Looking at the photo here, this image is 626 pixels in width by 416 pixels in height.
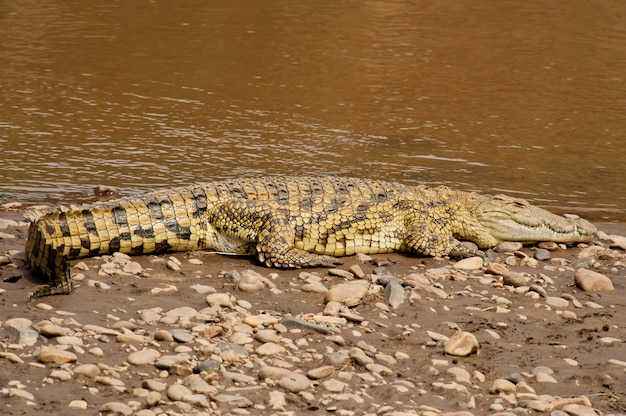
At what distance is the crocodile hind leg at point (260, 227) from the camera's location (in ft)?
23.1

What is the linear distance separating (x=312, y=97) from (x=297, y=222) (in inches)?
230

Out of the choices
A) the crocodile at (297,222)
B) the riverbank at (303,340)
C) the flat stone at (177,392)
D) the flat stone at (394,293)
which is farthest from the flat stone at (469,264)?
the flat stone at (177,392)

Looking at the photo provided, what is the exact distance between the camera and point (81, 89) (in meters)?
12.8

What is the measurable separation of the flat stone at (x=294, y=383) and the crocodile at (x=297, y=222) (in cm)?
214

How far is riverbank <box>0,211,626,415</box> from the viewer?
15.2 feet

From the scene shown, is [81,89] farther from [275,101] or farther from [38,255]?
[38,255]

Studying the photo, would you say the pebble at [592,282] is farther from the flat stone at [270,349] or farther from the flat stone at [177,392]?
the flat stone at [177,392]

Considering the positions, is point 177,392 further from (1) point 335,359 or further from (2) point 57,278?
(2) point 57,278

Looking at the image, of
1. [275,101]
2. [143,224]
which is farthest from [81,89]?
[143,224]

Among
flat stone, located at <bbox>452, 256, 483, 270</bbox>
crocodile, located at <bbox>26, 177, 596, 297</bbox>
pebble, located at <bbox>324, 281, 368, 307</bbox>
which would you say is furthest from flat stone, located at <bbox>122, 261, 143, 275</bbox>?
flat stone, located at <bbox>452, 256, 483, 270</bbox>

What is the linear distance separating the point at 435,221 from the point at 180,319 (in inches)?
119

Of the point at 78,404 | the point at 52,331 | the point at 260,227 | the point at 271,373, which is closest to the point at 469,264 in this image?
the point at 260,227

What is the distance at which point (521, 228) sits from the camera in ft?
26.6

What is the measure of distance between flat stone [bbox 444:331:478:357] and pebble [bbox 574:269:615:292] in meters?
1.67
